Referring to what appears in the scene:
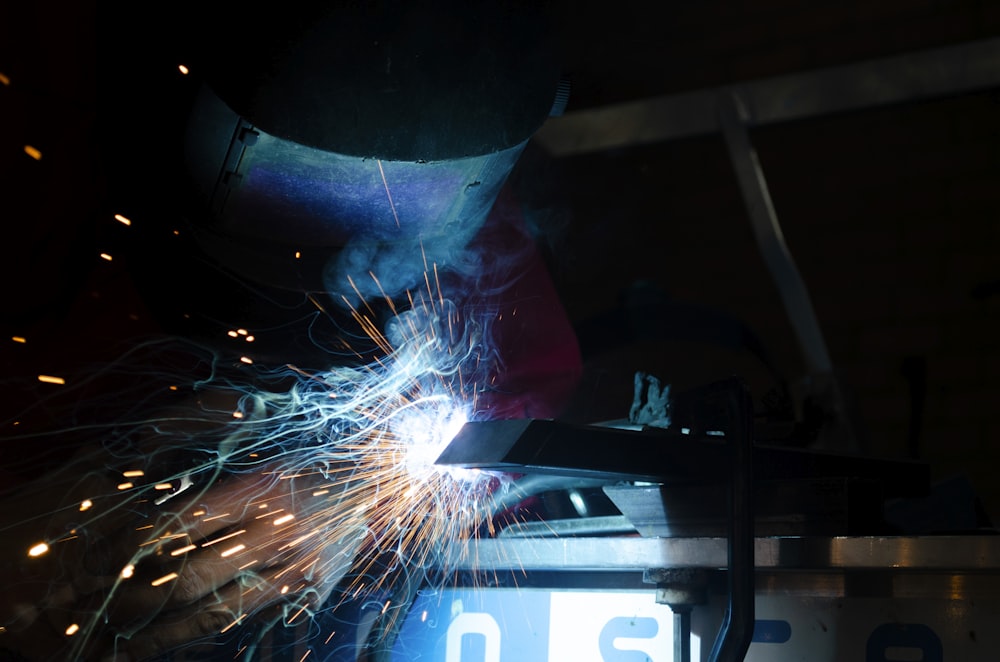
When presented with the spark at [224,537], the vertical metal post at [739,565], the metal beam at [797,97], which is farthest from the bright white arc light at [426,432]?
the metal beam at [797,97]

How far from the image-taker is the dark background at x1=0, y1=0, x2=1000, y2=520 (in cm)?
296

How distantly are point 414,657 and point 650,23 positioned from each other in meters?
3.11

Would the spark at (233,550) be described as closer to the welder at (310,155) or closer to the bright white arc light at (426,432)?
the welder at (310,155)

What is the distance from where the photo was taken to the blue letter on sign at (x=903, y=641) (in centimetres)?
96

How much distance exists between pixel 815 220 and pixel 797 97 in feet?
1.83

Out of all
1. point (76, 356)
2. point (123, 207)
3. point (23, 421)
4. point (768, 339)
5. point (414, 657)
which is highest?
point (768, 339)

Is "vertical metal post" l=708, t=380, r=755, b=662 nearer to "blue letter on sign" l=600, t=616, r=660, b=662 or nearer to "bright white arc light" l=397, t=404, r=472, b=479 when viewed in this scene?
"blue letter on sign" l=600, t=616, r=660, b=662

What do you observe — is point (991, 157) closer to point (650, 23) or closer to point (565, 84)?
point (650, 23)

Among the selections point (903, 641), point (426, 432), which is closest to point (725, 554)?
point (903, 641)

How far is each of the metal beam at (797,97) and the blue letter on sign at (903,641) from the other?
2053 mm

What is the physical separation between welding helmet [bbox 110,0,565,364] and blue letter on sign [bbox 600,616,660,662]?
69cm

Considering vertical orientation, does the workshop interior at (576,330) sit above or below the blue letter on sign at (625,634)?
above

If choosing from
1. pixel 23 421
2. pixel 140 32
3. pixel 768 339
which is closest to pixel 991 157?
pixel 768 339

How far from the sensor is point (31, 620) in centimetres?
139
